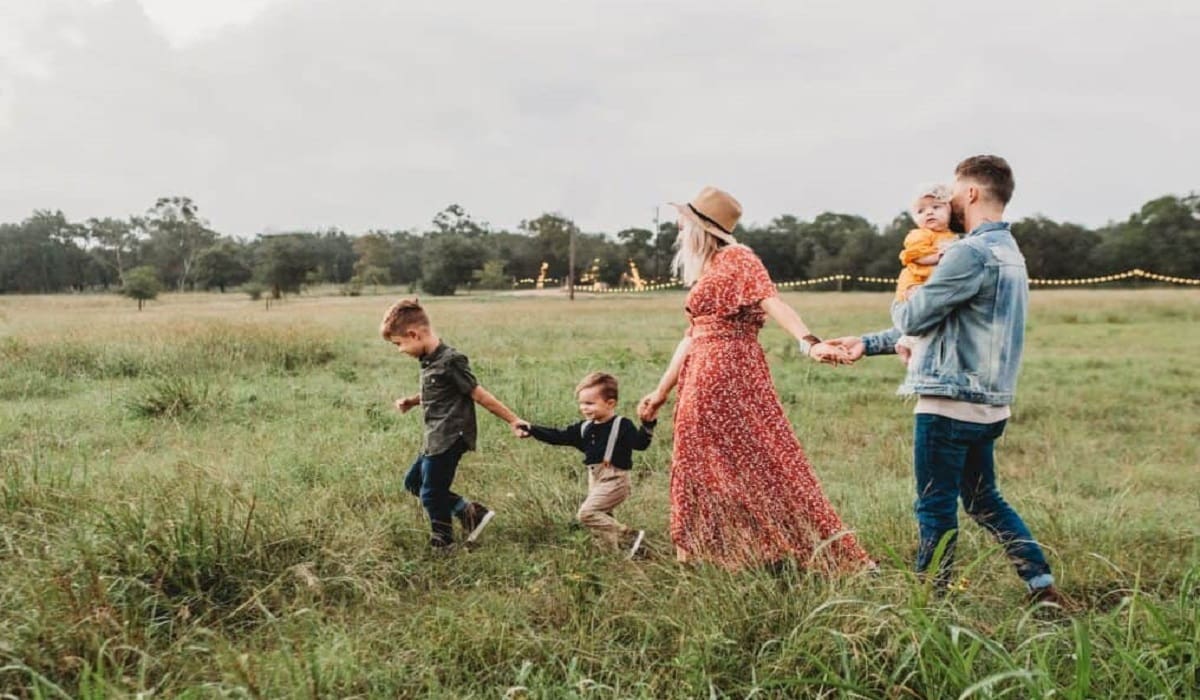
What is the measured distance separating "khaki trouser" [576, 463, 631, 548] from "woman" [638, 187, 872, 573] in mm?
451

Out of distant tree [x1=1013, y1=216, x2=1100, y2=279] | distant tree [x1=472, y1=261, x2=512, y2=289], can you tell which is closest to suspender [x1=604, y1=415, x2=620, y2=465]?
distant tree [x1=472, y1=261, x2=512, y2=289]

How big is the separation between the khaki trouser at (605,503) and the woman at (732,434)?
451mm

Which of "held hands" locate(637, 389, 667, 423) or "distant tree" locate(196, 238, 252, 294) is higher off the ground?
"distant tree" locate(196, 238, 252, 294)

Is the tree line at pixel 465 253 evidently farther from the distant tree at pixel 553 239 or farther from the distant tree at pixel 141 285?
the distant tree at pixel 141 285

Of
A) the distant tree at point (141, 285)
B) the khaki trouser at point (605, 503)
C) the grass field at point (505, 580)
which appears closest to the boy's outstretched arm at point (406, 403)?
the grass field at point (505, 580)

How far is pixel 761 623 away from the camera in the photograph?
2.83 meters

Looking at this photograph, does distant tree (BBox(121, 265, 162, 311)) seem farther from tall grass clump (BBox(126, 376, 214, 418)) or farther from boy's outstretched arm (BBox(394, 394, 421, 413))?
boy's outstretched arm (BBox(394, 394, 421, 413))

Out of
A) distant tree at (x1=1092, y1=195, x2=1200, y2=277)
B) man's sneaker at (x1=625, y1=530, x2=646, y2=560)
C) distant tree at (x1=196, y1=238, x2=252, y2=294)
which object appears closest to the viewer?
man's sneaker at (x1=625, y1=530, x2=646, y2=560)

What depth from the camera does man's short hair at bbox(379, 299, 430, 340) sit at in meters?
4.25

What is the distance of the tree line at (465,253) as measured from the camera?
63.8 meters

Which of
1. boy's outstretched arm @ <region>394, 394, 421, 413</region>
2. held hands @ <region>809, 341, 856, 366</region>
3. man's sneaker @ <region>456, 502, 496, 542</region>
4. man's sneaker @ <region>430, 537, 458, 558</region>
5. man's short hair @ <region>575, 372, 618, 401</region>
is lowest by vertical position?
man's sneaker @ <region>430, 537, 458, 558</region>

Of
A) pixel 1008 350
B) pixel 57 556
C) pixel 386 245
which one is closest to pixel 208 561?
pixel 57 556

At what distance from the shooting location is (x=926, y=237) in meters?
3.51

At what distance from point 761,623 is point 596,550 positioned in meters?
1.45
